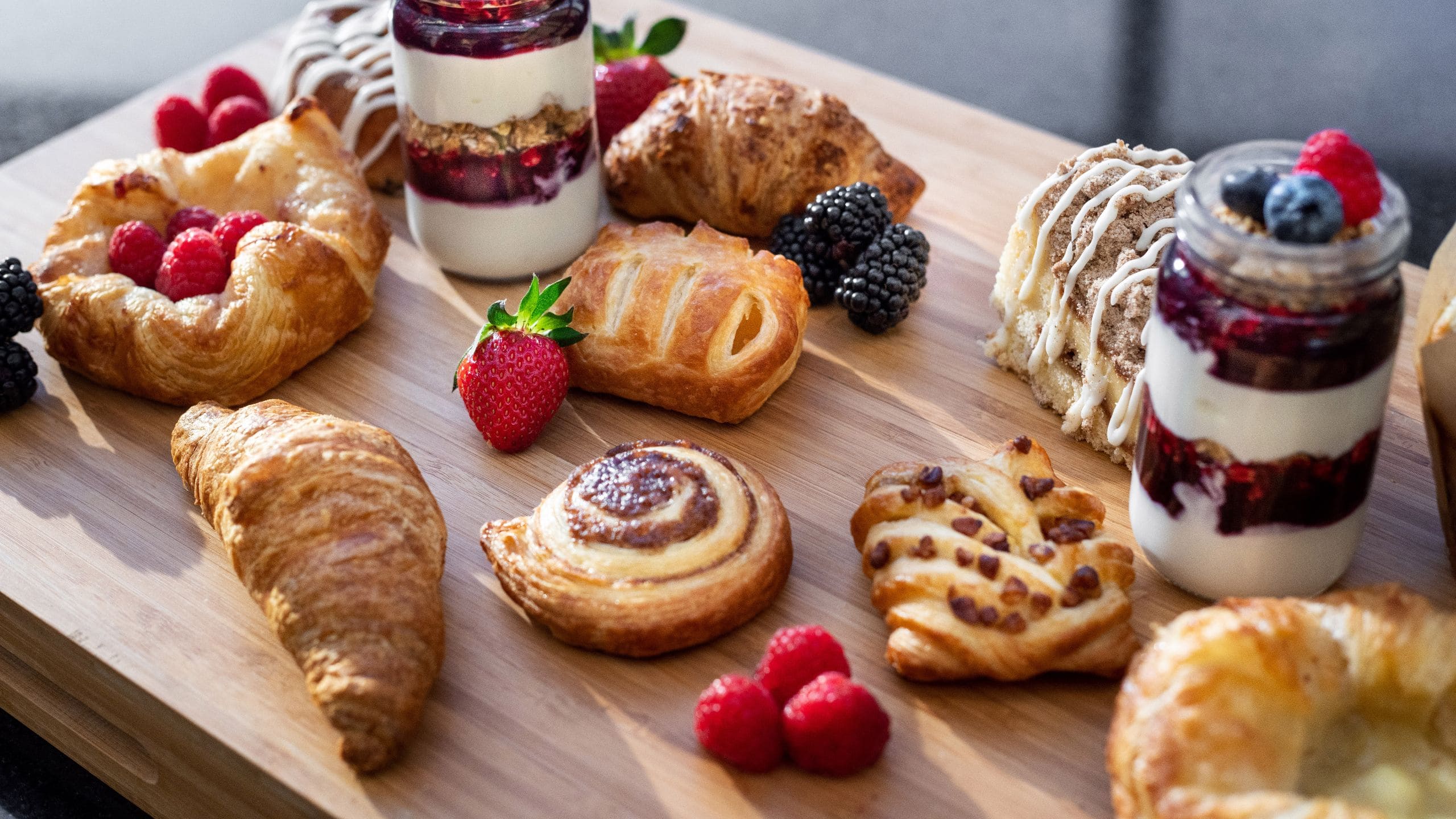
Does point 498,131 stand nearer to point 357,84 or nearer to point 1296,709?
point 357,84

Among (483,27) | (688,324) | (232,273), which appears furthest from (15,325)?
(688,324)

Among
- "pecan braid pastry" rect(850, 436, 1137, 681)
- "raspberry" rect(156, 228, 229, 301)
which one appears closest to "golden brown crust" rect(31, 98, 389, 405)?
"raspberry" rect(156, 228, 229, 301)

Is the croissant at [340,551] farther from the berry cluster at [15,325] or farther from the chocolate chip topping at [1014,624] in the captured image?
the chocolate chip topping at [1014,624]

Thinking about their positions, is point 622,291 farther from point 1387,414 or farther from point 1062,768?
point 1387,414

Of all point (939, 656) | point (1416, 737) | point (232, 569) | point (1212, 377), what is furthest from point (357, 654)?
point (1416, 737)

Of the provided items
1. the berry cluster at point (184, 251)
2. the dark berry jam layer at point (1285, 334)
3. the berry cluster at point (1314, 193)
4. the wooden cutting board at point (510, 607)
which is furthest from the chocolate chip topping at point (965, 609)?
the berry cluster at point (184, 251)

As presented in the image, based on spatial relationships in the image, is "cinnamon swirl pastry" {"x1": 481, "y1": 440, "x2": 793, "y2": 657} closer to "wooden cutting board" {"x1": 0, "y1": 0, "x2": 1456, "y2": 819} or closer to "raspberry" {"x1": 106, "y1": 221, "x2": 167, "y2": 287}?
"wooden cutting board" {"x1": 0, "y1": 0, "x2": 1456, "y2": 819}
